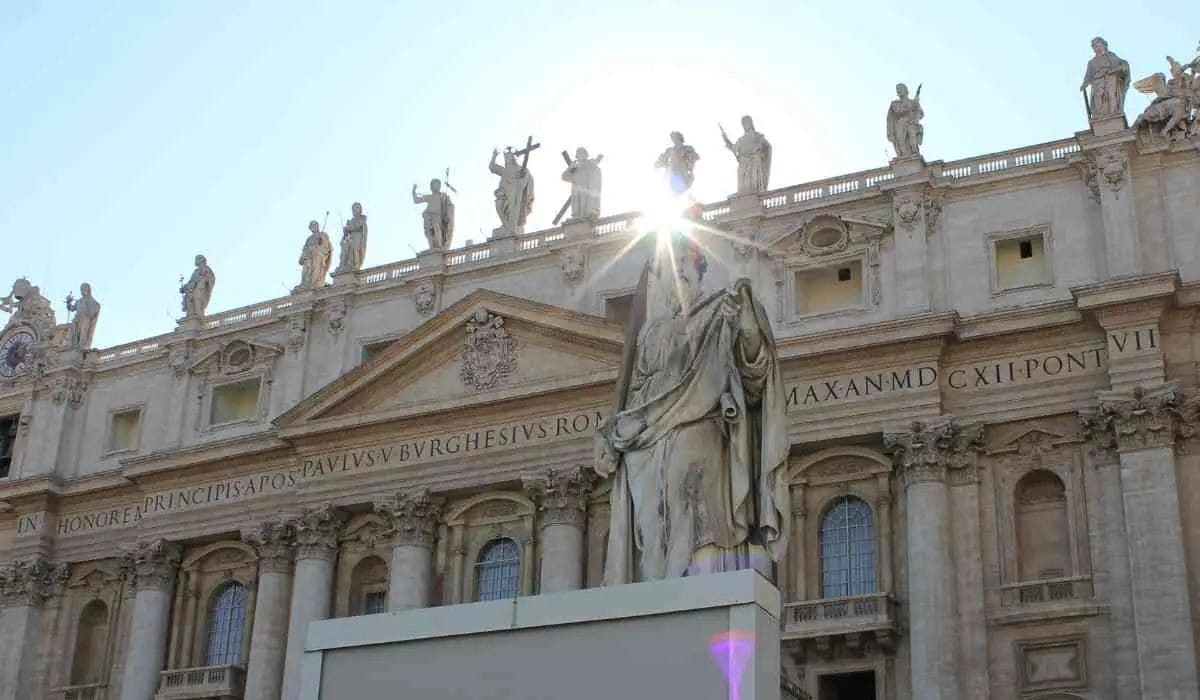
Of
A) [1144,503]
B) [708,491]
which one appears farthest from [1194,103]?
[708,491]

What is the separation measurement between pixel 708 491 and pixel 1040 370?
2064 centimetres

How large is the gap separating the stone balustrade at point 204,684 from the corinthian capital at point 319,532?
3023 mm

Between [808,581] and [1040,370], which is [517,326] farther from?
[1040,370]

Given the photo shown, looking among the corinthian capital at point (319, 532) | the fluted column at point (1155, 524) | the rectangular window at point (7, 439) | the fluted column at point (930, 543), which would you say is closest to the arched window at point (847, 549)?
the fluted column at point (930, 543)

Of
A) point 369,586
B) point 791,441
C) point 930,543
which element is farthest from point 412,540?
point 930,543

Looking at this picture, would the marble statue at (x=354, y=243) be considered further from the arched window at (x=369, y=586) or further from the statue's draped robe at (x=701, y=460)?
the statue's draped robe at (x=701, y=460)

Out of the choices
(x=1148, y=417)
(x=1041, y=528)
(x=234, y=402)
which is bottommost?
(x=1041, y=528)

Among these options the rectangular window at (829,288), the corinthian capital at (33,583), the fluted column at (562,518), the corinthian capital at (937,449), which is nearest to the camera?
the corinthian capital at (937,449)

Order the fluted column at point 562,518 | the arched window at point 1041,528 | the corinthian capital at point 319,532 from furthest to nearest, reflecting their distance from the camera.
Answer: the corinthian capital at point 319,532, the fluted column at point 562,518, the arched window at point 1041,528

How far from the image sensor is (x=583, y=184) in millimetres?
35656

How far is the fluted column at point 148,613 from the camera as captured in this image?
3588cm

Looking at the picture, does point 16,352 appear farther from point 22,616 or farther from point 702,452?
point 702,452

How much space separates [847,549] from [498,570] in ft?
24.9

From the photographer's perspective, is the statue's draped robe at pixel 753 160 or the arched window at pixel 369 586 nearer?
the statue's draped robe at pixel 753 160
